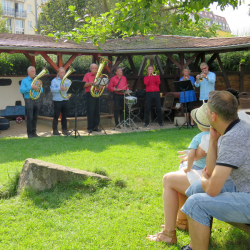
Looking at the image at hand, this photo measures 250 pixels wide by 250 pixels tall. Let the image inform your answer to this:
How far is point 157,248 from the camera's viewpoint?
9.73 ft

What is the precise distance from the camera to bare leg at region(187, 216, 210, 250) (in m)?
2.42

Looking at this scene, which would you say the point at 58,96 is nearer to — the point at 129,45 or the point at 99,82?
the point at 99,82

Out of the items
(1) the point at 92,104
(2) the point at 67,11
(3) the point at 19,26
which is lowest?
(1) the point at 92,104

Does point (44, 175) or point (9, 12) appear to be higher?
point (9, 12)

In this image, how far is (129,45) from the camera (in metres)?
12.6

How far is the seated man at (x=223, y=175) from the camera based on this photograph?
221 centimetres

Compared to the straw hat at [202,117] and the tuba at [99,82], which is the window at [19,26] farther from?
the straw hat at [202,117]

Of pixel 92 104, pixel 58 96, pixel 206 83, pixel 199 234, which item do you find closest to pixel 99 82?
pixel 92 104

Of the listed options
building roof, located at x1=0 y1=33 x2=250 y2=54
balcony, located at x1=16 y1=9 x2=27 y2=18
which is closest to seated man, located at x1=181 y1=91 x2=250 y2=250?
building roof, located at x1=0 y1=33 x2=250 y2=54

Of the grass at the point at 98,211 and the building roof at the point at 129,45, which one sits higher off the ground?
the building roof at the point at 129,45

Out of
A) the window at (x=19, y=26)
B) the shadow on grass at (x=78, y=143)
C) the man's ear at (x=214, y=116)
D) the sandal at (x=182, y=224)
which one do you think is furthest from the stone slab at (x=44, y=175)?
the window at (x=19, y=26)

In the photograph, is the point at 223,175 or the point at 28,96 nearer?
the point at 223,175

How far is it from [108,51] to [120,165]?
7.10 metres

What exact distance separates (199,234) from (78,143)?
602cm
